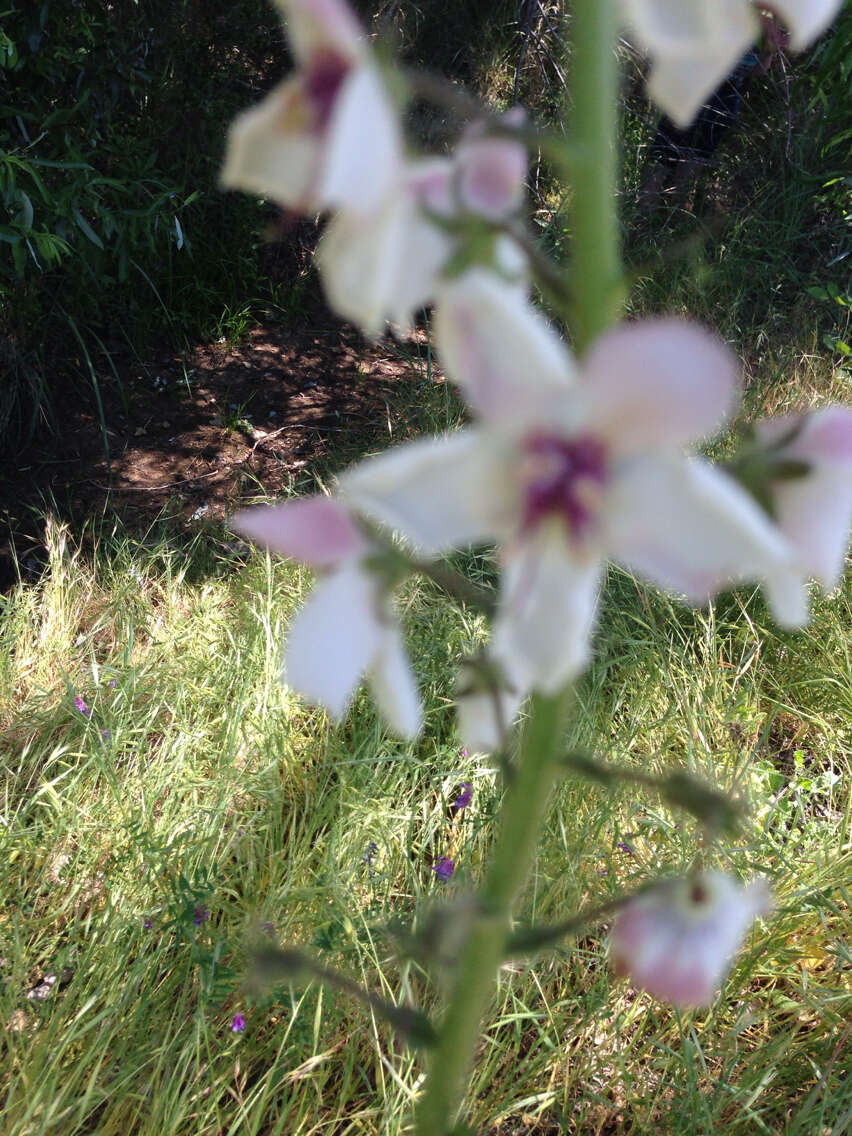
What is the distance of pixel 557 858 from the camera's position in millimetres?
1652

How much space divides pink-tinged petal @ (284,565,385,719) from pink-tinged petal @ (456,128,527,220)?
0.22 m

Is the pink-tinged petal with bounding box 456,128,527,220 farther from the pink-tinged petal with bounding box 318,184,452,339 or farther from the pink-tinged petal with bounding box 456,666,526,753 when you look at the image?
the pink-tinged petal with bounding box 456,666,526,753

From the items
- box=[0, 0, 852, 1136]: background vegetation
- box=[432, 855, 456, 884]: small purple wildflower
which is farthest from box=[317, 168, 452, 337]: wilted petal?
box=[432, 855, 456, 884]: small purple wildflower

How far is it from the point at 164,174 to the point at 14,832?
8.41 ft

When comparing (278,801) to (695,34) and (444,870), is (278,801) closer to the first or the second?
(444,870)

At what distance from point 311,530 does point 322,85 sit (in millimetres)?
239

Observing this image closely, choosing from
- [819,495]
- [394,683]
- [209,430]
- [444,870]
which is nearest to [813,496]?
[819,495]

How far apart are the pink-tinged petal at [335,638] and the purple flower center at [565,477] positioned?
0.40 ft

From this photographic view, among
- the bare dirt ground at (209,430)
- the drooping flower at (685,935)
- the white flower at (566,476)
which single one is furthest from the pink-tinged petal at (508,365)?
the bare dirt ground at (209,430)

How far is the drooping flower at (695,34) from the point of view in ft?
1.49

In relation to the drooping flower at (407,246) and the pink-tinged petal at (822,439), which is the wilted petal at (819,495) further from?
the drooping flower at (407,246)

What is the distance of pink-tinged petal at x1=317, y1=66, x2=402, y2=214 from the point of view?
0.41 meters

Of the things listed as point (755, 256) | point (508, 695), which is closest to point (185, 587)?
point (508, 695)

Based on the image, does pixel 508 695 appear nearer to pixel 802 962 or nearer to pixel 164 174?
pixel 802 962
